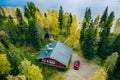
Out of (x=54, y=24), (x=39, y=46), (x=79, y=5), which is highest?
(x=79, y=5)

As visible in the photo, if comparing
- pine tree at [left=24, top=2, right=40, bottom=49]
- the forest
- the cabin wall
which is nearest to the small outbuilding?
the cabin wall

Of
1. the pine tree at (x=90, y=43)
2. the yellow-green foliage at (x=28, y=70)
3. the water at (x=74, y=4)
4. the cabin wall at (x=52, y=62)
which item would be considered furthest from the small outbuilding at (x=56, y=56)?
the water at (x=74, y=4)

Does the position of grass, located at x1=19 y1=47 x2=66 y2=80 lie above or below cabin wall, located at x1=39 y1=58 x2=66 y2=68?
below

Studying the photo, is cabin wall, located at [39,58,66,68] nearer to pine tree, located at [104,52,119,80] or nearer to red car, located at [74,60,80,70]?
red car, located at [74,60,80,70]

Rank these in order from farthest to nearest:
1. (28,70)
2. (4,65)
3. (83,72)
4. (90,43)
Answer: (90,43) < (83,72) < (4,65) < (28,70)

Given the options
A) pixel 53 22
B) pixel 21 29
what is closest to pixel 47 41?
pixel 53 22

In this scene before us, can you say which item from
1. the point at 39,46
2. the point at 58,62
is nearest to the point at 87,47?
the point at 58,62

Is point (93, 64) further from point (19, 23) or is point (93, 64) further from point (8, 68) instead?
point (19, 23)

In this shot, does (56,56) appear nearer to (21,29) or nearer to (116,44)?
(116,44)
